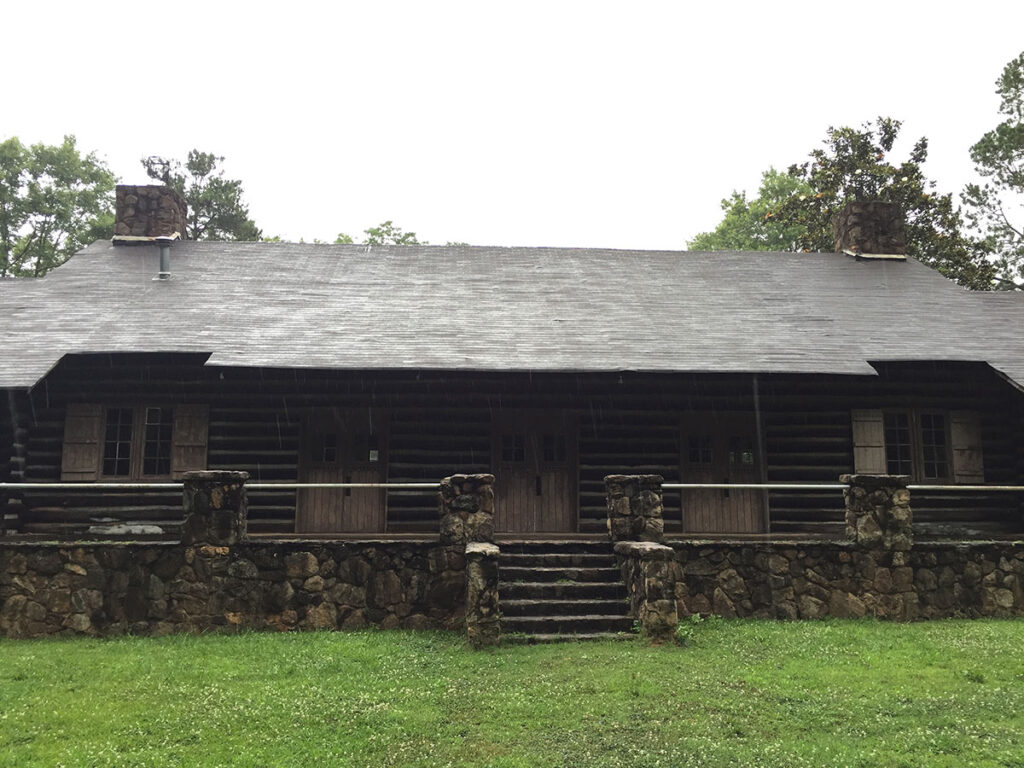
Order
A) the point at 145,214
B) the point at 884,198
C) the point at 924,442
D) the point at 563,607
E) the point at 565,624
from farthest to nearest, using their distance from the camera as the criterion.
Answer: the point at 884,198 < the point at 145,214 < the point at 924,442 < the point at 563,607 < the point at 565,624

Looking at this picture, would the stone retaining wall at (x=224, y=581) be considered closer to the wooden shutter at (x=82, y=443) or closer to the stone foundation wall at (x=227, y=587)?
the stone foundation wall at (x=227, y=587)

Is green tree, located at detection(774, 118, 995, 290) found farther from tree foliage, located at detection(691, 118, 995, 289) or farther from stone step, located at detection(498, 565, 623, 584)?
stone step, located at detection(498, 565, 623, 584)

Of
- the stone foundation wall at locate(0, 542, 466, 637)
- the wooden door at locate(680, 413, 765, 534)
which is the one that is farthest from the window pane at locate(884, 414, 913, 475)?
the stone foundation wall at locate(0, 542, 466, 637)

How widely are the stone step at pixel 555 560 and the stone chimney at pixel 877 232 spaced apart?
1274cm

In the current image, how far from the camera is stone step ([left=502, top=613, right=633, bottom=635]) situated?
30.1 ft

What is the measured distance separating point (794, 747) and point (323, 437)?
9597 mm

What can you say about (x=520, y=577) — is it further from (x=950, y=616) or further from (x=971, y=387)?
(x=971, y=387)

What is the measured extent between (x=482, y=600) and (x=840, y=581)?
4627 millimetres

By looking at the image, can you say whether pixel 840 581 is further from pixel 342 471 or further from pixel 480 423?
pixel 342 471

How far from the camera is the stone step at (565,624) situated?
30.1 feet

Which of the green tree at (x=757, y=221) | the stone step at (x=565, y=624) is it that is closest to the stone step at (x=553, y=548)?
the stone step at (x=565, y=624)

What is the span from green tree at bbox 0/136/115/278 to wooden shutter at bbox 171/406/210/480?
29.0m

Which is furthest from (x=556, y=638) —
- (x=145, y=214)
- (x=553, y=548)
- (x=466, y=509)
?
(x=145, y=214)

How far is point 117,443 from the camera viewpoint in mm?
13711
